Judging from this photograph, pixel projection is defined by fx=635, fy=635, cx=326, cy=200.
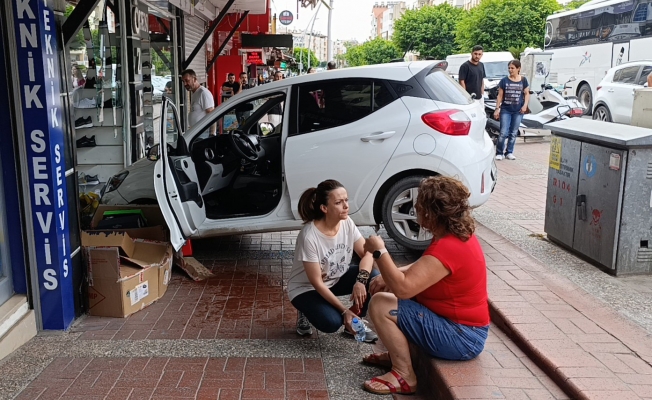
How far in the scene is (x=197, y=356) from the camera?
4148 millimetres

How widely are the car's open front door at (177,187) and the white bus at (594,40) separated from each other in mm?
18552

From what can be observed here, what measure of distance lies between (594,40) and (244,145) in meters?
21.5

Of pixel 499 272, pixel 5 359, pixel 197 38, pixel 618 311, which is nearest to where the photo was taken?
pixel 5 359

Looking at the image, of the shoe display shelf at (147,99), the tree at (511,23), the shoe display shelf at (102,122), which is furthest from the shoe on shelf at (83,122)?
the tree at (511,23)

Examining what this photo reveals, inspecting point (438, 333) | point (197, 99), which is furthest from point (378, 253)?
point (197, 99)

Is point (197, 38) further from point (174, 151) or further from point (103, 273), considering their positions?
point (103, 273)

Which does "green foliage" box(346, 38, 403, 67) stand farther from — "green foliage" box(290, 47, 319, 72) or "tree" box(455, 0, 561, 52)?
"tree" box(455, 0, 561, 52)

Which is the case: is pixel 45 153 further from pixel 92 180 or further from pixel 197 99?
pixel 197 99

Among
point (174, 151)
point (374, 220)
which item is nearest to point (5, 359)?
point (174, 151)

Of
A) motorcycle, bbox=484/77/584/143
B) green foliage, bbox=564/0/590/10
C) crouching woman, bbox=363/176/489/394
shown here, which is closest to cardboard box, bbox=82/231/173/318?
crouching woman, bbox=363/176/489/394

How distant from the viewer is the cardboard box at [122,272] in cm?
474

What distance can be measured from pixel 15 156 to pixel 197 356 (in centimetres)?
178

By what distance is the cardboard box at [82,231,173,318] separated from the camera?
15.5 feet

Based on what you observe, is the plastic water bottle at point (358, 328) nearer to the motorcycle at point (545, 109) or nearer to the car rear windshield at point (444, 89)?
the car rear windshield at point (444, 89)
